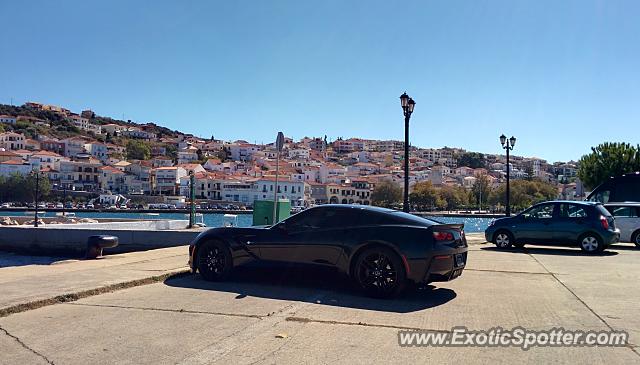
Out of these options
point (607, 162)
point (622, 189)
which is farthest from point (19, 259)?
point (607, 162)

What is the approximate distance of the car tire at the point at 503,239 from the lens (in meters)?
17.2

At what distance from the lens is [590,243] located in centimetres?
1565

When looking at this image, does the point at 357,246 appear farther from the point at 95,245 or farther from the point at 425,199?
→ the point at 425,199

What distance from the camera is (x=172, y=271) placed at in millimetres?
10789

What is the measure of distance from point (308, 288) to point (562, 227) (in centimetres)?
984

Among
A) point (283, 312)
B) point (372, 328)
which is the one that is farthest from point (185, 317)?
point (372, 328)

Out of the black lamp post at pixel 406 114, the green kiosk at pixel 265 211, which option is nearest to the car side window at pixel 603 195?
the black lamp post at pixel 406 114

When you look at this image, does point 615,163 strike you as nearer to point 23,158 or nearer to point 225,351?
point 225,351

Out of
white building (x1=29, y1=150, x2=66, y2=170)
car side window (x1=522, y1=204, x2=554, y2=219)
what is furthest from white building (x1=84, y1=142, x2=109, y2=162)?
car side window (x1=522, y1=204, x2=554, y2=219)

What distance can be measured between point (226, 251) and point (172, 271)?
182 cm

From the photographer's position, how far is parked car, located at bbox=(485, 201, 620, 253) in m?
15.5

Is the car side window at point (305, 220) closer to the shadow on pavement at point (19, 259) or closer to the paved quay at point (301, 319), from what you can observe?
the paved quay at point (301, 319)

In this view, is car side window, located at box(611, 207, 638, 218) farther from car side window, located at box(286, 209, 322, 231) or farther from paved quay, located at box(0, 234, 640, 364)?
car side window, located at box(286, 209, 322, 231)

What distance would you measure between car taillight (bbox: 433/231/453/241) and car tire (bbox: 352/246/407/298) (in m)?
→ 0.65
